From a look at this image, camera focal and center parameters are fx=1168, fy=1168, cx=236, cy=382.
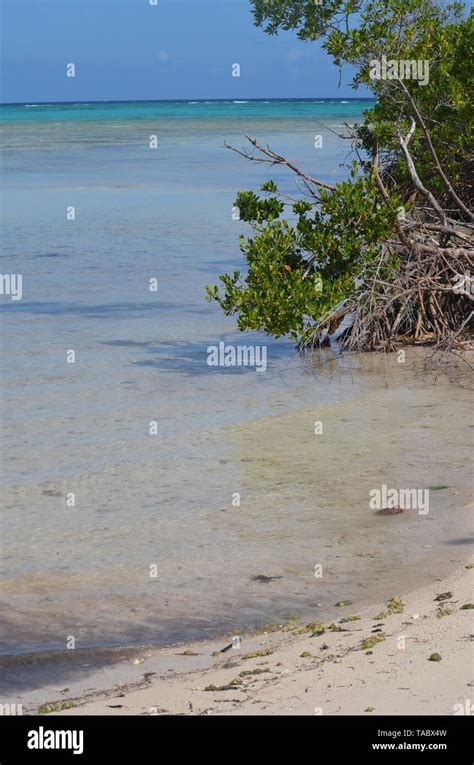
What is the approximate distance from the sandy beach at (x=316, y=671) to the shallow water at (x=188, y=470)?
0.25m

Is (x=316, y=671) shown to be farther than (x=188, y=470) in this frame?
No

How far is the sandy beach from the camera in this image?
171 inches

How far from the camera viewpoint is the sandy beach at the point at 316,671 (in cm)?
436

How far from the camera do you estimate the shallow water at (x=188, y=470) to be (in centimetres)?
621

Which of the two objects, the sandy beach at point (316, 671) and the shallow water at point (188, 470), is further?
the shallow water at point (188, 470)

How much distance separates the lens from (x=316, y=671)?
482 centimetres

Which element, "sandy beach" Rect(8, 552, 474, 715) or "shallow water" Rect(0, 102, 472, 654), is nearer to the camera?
"sandy beach" Rect(8, 552, 474, 715)

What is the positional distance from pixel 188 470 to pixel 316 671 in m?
3.72

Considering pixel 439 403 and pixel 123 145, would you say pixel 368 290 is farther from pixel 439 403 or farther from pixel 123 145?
pixel 123 145

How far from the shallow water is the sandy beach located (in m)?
0.25
